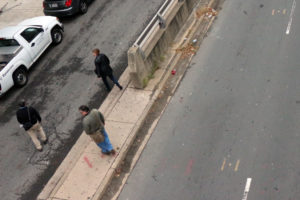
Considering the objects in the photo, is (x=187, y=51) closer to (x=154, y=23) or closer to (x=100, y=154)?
(x=154, y=23)

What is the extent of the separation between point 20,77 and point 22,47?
3.74 feet

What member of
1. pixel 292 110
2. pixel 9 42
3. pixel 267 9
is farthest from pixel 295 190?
pixel 9 42

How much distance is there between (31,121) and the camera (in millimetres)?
9797

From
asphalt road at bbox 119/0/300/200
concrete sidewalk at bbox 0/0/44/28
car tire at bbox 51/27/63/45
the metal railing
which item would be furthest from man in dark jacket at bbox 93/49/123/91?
concrete sidewalk at bbox 0/0/44/28

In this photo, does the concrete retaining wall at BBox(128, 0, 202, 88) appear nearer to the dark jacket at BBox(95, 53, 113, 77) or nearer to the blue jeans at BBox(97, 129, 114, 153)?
the dark jacket at BBox(95, 53, 113, 77)

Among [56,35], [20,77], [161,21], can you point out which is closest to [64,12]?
[56,35]

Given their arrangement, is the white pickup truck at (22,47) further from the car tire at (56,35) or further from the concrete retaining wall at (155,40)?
the concrete retaining wall at (155,40)

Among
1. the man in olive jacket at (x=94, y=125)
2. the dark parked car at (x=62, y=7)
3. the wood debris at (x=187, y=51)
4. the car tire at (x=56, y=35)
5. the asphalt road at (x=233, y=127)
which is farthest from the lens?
the dark parked car at (x=62, y=7)

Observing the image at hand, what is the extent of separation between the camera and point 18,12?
18.4 meters

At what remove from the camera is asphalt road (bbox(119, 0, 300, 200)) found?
8336mm

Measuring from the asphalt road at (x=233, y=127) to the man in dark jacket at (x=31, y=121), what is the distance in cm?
304

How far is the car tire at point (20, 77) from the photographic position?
42.4 feet

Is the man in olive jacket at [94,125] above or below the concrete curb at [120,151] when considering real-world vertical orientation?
above

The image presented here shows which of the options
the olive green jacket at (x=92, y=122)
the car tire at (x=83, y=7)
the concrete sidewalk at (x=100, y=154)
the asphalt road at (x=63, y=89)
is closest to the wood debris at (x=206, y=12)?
the asphalt road at (x=63, y=89)
